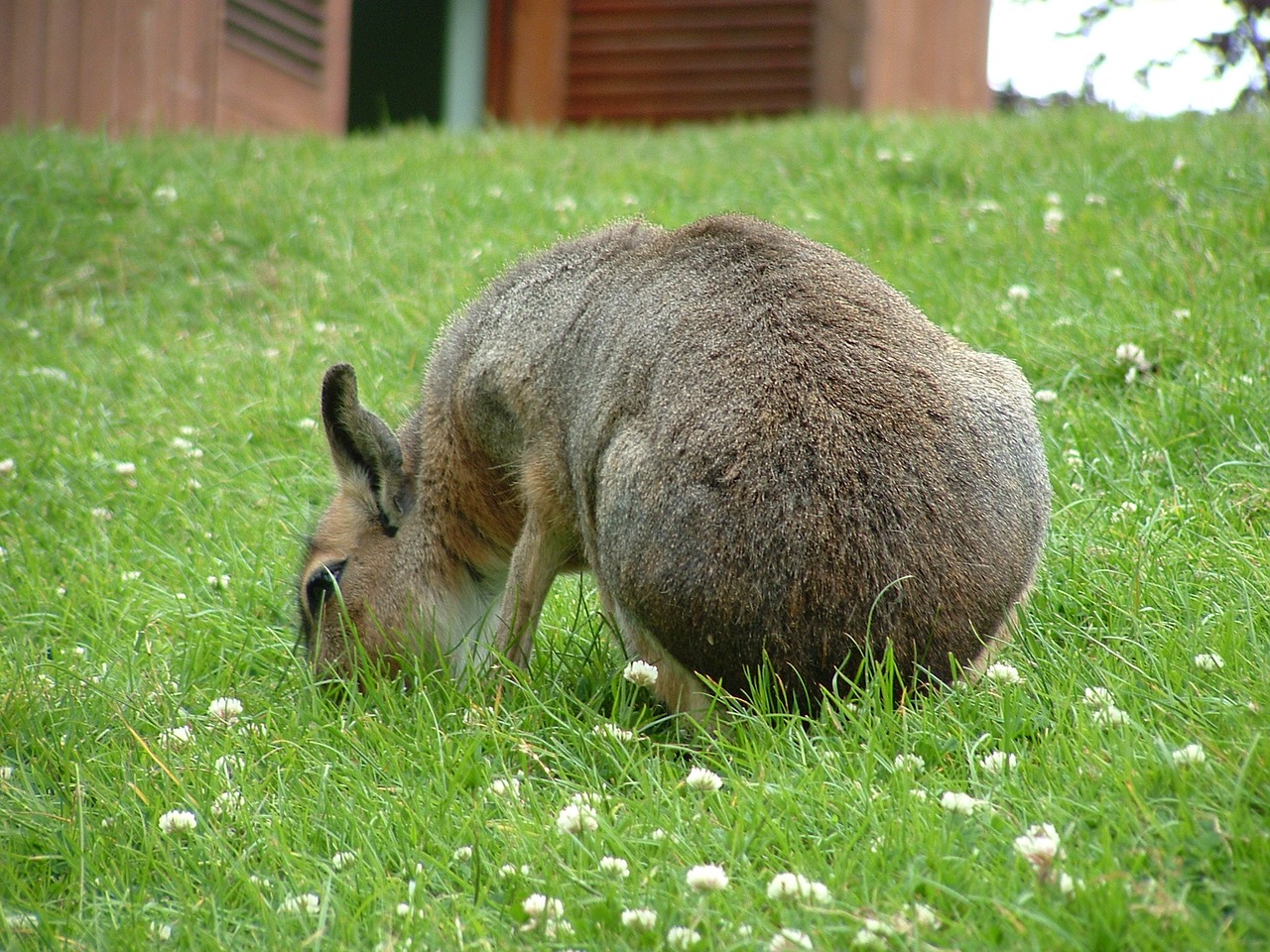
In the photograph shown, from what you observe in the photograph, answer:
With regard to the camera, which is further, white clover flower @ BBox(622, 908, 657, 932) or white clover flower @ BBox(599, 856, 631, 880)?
white clover flower @ BBox(599, 856, 631, 880)

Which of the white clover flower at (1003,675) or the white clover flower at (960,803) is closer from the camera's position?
the white clover flower at (960,803)

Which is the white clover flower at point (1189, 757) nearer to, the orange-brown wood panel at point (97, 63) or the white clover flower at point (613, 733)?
the white clover flower at point (613, 733)

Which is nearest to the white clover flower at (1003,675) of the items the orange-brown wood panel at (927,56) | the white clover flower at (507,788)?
the white clover flower at (507,788)

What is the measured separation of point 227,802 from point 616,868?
1082 millimetres

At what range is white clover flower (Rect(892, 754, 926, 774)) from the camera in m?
3.24

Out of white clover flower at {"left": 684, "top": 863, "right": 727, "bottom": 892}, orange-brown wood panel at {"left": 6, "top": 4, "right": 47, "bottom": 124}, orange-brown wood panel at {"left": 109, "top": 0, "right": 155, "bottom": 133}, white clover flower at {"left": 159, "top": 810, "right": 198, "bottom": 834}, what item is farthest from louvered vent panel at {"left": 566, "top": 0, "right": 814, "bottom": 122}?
white clover flower at {"left": 684, "top": 863, "right": 727, "bottom": 892}

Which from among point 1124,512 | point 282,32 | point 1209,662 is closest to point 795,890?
point 1209,662

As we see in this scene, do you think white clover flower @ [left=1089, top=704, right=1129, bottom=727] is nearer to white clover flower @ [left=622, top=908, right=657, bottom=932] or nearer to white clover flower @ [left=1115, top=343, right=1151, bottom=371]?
white clover flower @ [left=622, top=908, right=657, bottom=932]

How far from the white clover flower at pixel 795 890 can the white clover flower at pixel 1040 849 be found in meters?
0.38

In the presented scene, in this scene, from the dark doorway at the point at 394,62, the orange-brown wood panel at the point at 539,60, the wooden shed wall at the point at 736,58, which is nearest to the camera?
the wooden shed wall at the point at 736,58

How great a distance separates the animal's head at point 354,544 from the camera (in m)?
4.62

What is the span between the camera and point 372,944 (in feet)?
9.56

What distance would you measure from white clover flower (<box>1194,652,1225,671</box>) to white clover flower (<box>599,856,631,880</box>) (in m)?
1.46

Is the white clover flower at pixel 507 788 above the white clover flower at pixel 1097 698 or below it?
below
